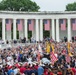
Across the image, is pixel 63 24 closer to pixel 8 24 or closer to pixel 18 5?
pixel 8 24

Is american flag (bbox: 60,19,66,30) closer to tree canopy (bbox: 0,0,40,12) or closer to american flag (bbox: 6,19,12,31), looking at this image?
american flag (bbox: 6,19,12,31)

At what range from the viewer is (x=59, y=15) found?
4045 inches

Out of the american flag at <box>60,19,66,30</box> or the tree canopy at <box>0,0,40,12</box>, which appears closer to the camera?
the american flag at <box>60,19,66,30</box>

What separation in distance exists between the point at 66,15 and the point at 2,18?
14.8 metres

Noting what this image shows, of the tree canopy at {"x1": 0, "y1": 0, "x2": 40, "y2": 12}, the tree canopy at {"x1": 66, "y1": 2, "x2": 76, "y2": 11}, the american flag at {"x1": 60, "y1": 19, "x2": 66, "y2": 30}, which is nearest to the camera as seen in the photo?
the american flag at {"x1": 60, "y1": 19, "x2": 66, "y2": 30}

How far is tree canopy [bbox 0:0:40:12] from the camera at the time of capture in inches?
5876

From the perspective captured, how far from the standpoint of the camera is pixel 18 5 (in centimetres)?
14950

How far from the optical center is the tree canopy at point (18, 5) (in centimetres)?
14925

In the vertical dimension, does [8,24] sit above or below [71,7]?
below

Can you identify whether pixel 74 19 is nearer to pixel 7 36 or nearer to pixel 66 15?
pixel 66 15

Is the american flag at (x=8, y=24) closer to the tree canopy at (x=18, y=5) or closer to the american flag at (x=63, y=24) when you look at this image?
the american flag at (x=63, y=24)

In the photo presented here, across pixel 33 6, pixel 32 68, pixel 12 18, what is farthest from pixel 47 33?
pixel 32 68

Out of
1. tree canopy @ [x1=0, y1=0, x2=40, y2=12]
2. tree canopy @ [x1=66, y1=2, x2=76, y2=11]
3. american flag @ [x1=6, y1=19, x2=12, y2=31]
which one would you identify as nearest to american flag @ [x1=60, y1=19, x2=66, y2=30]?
american flag @ [x1=6, y1=19, x2=12, y2=31]

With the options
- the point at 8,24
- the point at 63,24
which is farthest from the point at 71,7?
the point at 8,24
